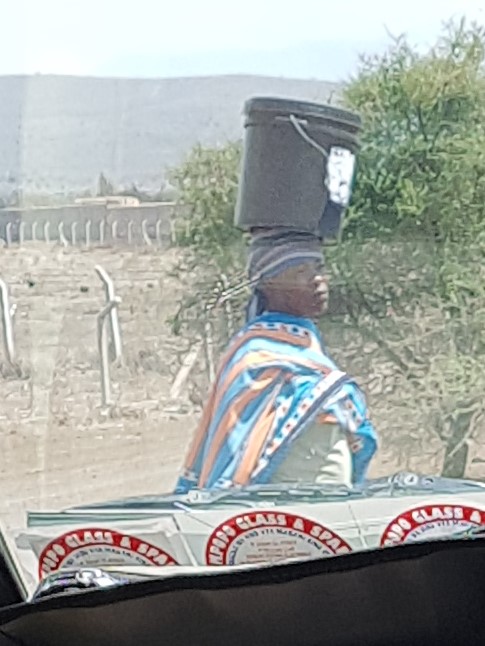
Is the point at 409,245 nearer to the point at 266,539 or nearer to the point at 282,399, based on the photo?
the point at 282,399

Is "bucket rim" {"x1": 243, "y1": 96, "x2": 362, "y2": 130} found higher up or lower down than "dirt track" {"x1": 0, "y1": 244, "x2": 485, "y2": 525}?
higher up

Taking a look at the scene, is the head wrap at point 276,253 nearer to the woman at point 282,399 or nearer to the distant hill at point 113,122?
the woman at point 282,399

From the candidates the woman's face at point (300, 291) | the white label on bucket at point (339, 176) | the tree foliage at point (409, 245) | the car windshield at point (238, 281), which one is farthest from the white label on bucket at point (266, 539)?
the white label on bucket at point (339, 176)

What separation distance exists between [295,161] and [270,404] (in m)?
0.26

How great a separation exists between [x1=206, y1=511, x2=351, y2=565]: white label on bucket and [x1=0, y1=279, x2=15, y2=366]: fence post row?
29 cm

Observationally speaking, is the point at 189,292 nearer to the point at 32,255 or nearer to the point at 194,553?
the point at 32,255

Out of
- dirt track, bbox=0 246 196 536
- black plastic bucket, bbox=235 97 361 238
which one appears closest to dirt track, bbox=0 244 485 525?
dirt track, bbox=0 246 196 536

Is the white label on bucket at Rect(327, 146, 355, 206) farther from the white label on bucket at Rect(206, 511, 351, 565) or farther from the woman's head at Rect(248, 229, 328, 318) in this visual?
the white label on bucket at Rect(206, 511, 351, 565)

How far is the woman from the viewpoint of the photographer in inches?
45.8

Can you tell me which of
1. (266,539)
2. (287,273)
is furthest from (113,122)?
(266,539)

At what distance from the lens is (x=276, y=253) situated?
116 cm

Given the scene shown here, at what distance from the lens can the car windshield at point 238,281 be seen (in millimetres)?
1124

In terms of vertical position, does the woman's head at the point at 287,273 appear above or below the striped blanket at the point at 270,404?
above

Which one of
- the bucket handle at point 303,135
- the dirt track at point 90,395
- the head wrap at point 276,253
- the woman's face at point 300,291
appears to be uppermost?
the bucket handle at point 303,135
